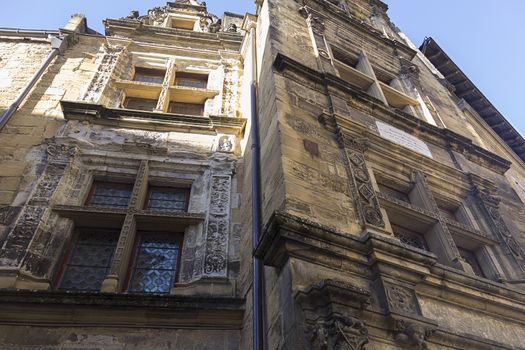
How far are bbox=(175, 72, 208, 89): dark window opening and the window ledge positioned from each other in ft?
5.90

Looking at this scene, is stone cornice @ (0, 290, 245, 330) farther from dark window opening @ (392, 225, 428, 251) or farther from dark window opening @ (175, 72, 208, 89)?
dark window opening @ (175, 72, 208, 89)

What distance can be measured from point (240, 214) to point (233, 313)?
4.93ft

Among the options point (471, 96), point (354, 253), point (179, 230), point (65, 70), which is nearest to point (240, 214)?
point (179, 230)

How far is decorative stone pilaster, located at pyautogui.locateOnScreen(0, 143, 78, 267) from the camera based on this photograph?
4.45m

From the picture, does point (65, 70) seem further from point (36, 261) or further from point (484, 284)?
point (484, 284)

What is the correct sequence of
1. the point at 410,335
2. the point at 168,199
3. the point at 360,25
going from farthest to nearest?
the point at 360,25 < the point at 168,199 < the point at 410,335

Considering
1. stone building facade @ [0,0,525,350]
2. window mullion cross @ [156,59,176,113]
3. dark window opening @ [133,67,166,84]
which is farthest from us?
dark window opening @ [133,67,166,84]

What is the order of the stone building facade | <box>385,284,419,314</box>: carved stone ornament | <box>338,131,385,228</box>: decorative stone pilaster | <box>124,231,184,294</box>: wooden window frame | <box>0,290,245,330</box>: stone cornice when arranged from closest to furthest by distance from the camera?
<box>385,284,419,314</box>: carved stone ornament < the stone building facade < <box>0,290,245,330</box>: stone cornice < <box>338,131,385,228</box>: decorative stone pilaster < <box>124,231,184,294</box>: wooden window frame

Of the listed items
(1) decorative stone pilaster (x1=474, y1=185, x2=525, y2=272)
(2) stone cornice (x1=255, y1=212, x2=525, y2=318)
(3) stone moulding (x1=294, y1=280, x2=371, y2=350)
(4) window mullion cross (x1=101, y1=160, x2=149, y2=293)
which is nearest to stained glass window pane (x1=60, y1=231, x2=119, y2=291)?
(4) window mullion cross (x1=101, y1=160, x2=149, y2=293)

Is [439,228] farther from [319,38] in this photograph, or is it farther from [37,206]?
[37,206]

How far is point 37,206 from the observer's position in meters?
4.93

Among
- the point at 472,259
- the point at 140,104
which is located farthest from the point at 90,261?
Answer: the point at 472,259

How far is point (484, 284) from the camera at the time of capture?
159 inches

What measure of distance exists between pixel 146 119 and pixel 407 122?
4.17 meters
